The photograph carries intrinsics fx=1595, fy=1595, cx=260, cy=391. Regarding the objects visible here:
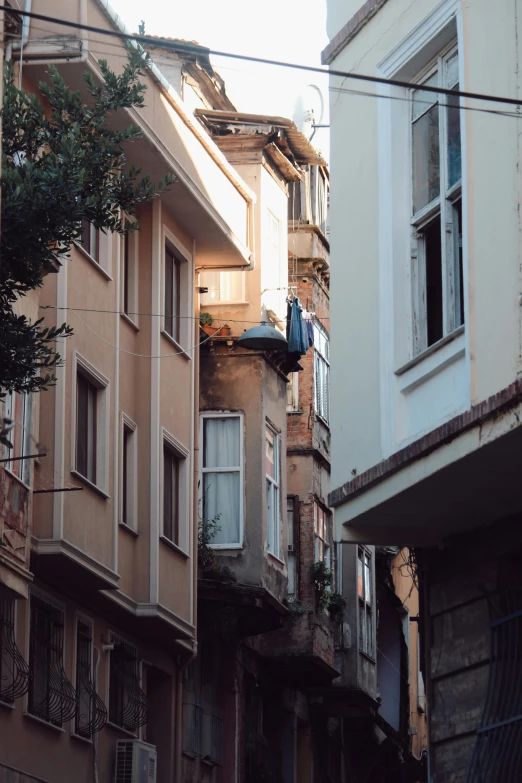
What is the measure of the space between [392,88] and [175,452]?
10.9 meters

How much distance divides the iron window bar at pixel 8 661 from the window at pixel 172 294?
6.86m

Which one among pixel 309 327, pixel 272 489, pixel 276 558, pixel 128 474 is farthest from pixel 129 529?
pixel 309 327

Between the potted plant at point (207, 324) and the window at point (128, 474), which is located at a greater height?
the potted plant at point (207, 324)

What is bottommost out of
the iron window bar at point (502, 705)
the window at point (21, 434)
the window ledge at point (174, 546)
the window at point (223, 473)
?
the iron window bar at point (502, 705)

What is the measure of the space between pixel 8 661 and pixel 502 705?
24.2 ft

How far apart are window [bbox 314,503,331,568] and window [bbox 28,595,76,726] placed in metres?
11.8

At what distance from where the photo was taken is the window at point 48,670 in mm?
18125

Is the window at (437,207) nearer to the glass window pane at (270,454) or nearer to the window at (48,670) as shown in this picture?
the window at (48,670)

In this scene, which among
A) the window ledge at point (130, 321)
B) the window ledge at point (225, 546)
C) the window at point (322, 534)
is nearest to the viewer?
the window ledge at point (130, 321)

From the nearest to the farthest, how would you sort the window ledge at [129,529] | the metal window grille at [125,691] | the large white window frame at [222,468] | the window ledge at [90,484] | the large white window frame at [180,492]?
the window ledge at [90,484] < the window ledge at [129,529] < the metal window grille at [125,691] < the large white window frame at [180,492] < the large white window frame at [222,468]

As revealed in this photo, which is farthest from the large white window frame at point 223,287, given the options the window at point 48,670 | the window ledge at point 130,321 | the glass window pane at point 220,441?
the window at point 48,670

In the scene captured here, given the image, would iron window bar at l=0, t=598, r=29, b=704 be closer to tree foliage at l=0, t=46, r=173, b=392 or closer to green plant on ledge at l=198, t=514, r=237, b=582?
tree foliage at l=0, t=46, r=173, b=392

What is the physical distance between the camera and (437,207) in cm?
1215

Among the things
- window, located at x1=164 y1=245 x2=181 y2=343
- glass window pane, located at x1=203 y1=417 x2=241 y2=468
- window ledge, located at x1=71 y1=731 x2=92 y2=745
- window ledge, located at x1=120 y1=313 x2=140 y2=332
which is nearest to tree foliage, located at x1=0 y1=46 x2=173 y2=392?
window ledge, located at x1=71 y1=731 x2=92 y2=745
